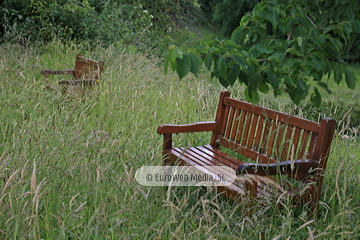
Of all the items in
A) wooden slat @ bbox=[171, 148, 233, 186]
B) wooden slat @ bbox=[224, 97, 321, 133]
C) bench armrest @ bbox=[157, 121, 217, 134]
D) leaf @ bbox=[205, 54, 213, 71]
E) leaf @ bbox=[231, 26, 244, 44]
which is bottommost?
wooden slat @ bbox=[171, 148, 233, 186]

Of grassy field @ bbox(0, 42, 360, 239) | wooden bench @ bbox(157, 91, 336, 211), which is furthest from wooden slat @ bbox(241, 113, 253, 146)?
grassy field @ bbox(0, 42, 360, 239)

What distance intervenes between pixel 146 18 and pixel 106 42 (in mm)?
2348

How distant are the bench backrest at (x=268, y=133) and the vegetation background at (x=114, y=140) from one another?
0.21 m

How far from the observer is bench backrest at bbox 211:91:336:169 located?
3.03 meters

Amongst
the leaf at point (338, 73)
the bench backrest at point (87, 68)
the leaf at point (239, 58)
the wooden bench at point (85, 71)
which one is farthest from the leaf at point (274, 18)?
the bench backrest at point (87, 68)

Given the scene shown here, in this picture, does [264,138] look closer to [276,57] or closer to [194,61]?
[276,57]

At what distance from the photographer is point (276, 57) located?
7.26ft

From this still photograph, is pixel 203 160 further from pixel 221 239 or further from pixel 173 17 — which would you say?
pixel 173 17

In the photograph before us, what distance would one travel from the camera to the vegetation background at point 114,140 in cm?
227

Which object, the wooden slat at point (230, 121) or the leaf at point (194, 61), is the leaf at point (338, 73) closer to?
the leaf at point (194, 61)

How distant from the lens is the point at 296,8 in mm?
2471

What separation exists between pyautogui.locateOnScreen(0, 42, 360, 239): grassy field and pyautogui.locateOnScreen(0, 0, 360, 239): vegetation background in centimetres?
1

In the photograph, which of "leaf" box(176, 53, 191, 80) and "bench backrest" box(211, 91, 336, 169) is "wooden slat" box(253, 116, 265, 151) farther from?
"leaf" box(176, 53, 191, 80)

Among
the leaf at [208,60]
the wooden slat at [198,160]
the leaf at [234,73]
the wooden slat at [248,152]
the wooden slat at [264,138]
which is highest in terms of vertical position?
the leaf at [208,60]
